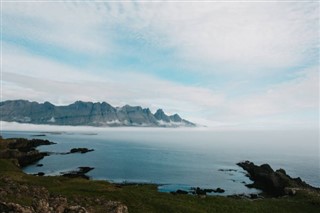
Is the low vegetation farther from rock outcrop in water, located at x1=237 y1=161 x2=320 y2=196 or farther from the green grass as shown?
rock outcrop in water, located at x1=237 y1=161 x2=320 y2=196

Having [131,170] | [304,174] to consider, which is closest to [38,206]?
[131,170]

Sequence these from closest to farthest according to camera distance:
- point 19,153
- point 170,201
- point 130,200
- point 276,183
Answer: point 130,200
point 170,201
point 276,183
point 19,153

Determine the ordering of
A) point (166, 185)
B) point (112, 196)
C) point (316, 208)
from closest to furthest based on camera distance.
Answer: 1. point (112, 196)
2. point (316, 208)
3. point (166, 185)

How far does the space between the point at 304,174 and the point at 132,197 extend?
119 meters

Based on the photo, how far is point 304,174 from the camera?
143250 mm

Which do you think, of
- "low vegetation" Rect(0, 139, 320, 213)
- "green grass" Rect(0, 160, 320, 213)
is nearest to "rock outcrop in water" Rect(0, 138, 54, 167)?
"green grass" Rect(0, 160, 320, 213)

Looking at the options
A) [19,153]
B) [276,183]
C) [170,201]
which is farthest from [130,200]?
[19,153]

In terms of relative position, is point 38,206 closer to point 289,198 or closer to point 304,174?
point 289,198

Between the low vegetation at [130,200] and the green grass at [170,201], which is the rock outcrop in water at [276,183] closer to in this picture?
the green grass at [170,201]

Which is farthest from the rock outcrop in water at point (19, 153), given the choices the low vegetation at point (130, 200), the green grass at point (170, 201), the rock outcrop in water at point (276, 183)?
the rock outcrop in water at point (276, 183)

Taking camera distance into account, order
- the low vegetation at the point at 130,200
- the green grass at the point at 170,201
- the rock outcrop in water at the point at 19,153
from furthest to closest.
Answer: the rock outcrop in water at the point at 19,153, the green grass at the point at 170,201, the low vegetation at the point at 130,200

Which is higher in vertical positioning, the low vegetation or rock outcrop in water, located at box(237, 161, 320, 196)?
the low vegetation

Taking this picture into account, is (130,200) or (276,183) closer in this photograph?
(130,200)

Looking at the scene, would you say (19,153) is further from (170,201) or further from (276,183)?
(170,201)
